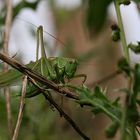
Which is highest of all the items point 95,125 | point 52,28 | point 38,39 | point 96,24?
point 38,39

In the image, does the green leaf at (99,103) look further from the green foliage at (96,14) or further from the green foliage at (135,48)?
the green foliage at (96,14)

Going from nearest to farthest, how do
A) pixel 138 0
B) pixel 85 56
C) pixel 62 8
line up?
pixel 138 0
pixel 85 56
pixel 62 8

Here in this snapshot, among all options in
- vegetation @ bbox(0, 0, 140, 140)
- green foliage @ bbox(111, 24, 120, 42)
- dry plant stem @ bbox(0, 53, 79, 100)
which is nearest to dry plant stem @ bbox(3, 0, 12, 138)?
vegetation @ bbox(0, 0, 140, 140)

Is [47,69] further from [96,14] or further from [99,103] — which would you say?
[96,14]

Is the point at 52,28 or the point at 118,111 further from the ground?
the point at 118,111

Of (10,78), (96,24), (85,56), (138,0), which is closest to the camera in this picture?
(10,78)

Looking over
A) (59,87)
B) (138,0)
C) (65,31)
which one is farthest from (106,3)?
(65,31)

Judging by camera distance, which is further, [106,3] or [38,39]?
[106,3]

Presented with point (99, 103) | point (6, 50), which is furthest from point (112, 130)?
point (6, 50)

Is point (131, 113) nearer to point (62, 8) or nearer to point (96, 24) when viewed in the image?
point (96, 24)
